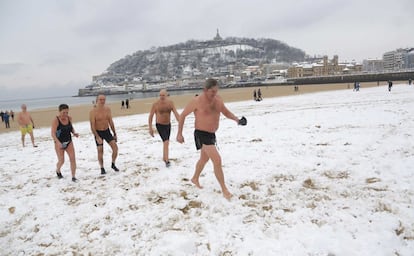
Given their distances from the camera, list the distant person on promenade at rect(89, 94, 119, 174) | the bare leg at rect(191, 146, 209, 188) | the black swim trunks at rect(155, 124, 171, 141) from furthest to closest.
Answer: the black swim trunks at rect(155, 124, 171, 141) < the distant person on promenade at rect(89, 94, 119, 174) < the bare leg at rect(191, 146, 209, 188)

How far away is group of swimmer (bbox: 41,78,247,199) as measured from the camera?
4129 millimetres

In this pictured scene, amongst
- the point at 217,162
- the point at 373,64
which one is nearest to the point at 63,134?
the point at 217,162

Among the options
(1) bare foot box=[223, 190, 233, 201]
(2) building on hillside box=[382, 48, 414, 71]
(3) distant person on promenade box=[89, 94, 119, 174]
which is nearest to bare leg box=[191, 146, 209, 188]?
(1) bare foot box=[223, 190, 233, 201]

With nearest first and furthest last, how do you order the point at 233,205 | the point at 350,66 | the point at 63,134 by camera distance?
1. the point at 233,205
2. the point at 63,134
3. the point at 350,66

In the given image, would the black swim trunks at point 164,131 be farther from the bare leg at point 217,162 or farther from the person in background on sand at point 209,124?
the bare leg at point 217,162

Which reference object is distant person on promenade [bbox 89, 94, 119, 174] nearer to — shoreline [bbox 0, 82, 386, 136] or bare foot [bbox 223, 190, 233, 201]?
bare foot [bbox 223, 190, 233, 201]

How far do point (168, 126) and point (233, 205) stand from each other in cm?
290

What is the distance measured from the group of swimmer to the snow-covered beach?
0.36 metres

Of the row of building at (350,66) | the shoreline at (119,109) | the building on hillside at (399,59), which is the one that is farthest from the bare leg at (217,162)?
the building on hillside at (399,59)

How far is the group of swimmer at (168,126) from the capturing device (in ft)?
13.5

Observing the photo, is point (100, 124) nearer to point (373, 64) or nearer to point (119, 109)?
point (119, 109)

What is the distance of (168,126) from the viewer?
6.16 metres

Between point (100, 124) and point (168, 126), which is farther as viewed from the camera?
point (168, 126)

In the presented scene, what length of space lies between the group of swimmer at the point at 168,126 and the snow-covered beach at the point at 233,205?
0.36m
